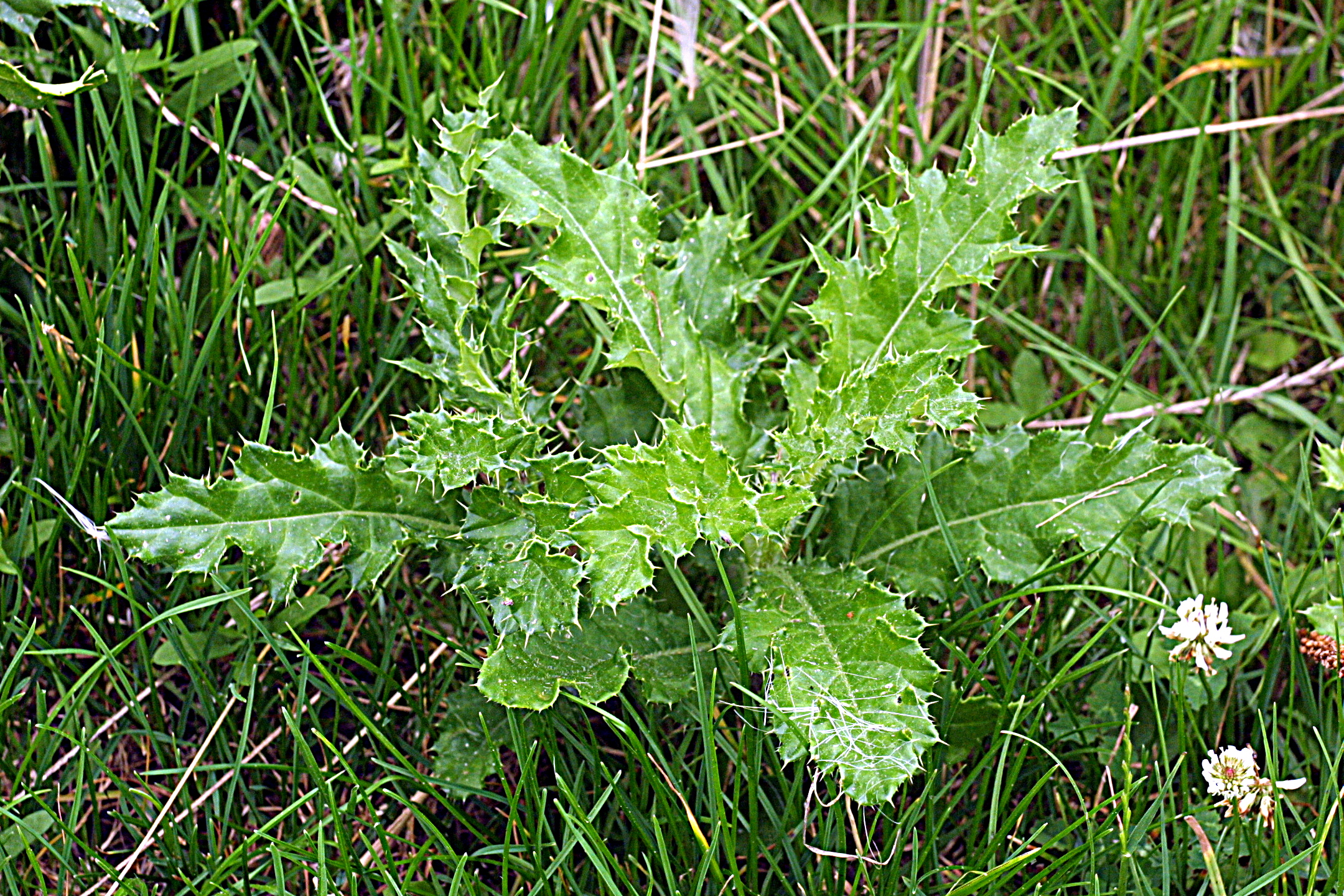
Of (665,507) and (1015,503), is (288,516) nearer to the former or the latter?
(665,507)

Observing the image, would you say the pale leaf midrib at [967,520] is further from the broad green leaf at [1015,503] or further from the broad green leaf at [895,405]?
the broad green leaf at [895,405]

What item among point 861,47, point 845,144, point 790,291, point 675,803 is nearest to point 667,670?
point 675,803

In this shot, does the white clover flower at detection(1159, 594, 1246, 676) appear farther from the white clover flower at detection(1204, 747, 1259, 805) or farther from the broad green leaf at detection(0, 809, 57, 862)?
the broad green leaf at detection(0, 809, 57, 862)

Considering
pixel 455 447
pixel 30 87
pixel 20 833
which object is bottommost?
pixel 20 833

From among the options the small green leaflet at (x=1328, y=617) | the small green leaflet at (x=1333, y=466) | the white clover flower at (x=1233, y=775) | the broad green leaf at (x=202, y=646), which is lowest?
the broad green leaf at (x=202, y=646)

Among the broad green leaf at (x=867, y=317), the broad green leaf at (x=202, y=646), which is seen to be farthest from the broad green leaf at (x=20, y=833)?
the broad green leaf at (x=867, y=317)

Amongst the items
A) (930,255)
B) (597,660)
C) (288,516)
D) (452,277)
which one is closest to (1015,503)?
(930,255)
